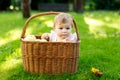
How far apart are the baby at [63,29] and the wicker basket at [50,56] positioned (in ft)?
0.83

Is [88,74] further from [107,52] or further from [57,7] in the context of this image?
[57,7]

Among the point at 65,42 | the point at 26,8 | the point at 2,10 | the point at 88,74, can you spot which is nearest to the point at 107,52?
the point at 88,74

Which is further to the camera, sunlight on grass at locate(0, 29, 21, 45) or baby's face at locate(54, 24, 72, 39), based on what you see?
sunlight on grass at locate(0, 29, 21, 45)

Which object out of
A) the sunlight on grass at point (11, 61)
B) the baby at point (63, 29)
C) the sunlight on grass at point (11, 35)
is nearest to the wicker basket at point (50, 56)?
the baby at point (63, 29)

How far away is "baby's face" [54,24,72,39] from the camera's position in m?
5.44

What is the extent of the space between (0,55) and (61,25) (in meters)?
1.77

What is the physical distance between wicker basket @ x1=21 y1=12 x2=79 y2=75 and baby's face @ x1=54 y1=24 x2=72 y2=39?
26cm

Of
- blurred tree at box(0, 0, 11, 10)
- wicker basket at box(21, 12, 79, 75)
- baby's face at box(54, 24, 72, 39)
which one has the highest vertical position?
baby's face at box(54, 24, 72, 39)

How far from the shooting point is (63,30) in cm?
545

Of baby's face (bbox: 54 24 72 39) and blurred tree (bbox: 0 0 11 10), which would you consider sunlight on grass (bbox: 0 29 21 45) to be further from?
blurred tree (bbox: 0 0 11 10)

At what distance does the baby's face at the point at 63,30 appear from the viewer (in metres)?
5.44

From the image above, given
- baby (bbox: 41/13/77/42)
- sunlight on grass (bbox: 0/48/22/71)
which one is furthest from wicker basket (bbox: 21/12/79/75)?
sunlight on grass (bbox: 0/48/22/71)

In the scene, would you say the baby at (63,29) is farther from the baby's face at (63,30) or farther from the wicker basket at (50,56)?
the wicker basket at (50,56)

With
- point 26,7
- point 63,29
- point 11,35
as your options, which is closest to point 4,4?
point 26,7
